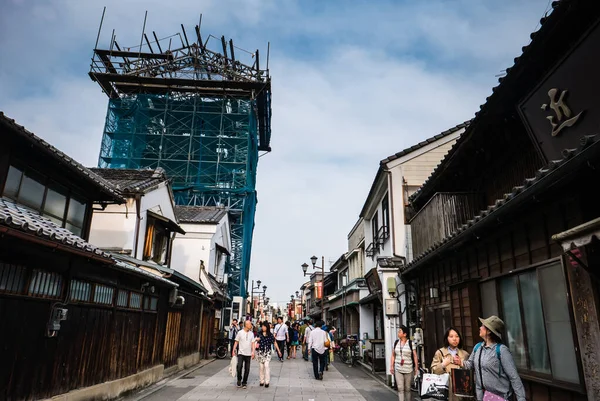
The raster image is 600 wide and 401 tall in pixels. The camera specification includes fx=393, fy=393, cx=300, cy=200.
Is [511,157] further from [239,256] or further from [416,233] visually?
[239,256]

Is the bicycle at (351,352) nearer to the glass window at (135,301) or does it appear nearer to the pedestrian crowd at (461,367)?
the pedestrian crowd at (461,367)

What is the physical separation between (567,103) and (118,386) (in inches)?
452

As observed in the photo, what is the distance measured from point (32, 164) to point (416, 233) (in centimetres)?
1073

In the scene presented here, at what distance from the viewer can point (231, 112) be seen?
40.8 metres

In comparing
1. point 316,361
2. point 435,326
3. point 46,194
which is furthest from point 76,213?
point 435,326

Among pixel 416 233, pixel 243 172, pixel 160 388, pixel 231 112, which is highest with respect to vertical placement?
pixel 231 112

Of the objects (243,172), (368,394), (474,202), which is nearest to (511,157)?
(474,202)

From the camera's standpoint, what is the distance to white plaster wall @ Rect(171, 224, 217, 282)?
24297 mm

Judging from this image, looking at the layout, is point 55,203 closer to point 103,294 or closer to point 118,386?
point 103,294

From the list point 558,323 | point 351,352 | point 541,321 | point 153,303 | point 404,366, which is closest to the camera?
point 558,323

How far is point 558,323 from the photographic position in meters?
5.18

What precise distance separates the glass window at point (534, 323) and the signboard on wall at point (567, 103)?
75.0 inches

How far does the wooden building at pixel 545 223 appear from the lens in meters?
4.50

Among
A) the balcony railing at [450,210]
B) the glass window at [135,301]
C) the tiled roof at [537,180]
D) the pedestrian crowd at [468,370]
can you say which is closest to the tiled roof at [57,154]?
the glass window at [135,301]
